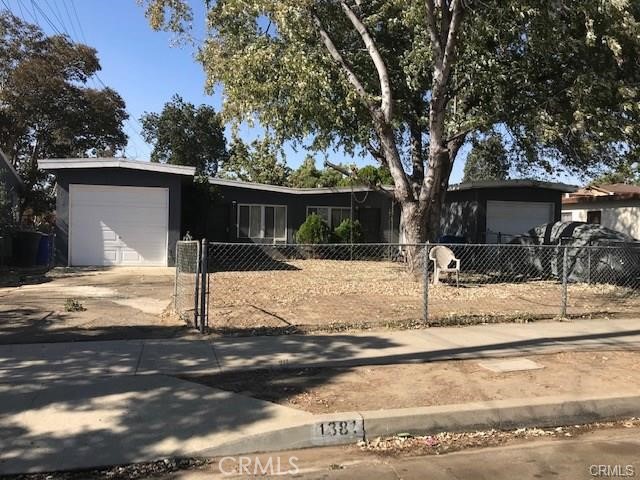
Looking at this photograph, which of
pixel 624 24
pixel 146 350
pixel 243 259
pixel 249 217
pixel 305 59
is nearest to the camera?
pixel 146 350

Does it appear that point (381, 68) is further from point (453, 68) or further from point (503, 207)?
point (503, 207)

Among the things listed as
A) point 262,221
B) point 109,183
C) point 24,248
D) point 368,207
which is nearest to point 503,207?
point 368,207

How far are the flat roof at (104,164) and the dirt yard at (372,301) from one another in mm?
4141

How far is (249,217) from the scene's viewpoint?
81.6ft

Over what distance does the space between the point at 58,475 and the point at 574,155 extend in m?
16.8

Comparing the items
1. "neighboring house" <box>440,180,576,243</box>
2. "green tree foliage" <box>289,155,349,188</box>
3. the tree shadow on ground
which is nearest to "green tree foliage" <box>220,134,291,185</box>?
"green tree foliage" <box>289,155,349,188</box>

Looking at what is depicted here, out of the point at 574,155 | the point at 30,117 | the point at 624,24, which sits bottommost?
the point at 574,155

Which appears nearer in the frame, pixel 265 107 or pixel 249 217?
pixel 265 107

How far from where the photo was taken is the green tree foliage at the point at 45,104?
99.2 feet

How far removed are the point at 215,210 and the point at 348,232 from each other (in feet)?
17.4

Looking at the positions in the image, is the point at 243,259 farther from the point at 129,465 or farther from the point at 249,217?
the point at 129,465

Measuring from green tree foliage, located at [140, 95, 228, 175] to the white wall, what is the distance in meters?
31.5

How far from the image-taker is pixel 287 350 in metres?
7.64

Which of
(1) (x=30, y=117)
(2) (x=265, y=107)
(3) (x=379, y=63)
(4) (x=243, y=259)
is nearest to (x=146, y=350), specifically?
(2) (x=265, y=107)
